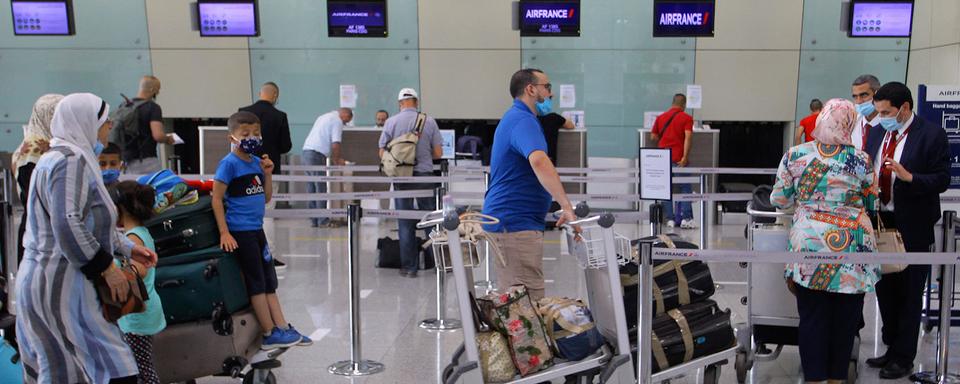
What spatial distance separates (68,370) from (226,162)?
1420 mm

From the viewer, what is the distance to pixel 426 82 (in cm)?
1238

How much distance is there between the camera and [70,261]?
2803 mm

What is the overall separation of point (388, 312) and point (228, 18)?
7175mm

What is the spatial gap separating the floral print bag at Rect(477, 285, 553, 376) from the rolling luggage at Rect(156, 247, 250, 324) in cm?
124

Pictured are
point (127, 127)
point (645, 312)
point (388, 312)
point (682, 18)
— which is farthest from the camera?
point (682, 18)

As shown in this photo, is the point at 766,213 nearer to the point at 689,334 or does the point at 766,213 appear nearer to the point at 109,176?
the point at 689,334

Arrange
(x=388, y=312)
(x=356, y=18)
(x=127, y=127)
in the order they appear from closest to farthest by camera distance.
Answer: (x=388, y=312) < (x=127, y=127) < (x=356, y=18)

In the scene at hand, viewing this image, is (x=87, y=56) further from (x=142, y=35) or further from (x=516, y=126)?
(x=516, y=126)

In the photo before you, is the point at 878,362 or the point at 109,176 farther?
the point at 878,362

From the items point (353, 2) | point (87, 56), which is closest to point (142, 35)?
point (87, 56)

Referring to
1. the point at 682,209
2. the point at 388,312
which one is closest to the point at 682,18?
the point at 682,209

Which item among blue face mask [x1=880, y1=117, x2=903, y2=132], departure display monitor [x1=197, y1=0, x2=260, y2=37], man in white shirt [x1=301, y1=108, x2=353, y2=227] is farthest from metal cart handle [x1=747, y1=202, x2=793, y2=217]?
departure display monitor [x1=197, y1=0, x2=260, y2=37]

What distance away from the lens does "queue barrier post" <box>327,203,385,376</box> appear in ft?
14.8

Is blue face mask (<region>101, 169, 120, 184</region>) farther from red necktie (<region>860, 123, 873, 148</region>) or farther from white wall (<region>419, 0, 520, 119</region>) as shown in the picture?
white wall (<region>419, 0, 520, 119</region>)
